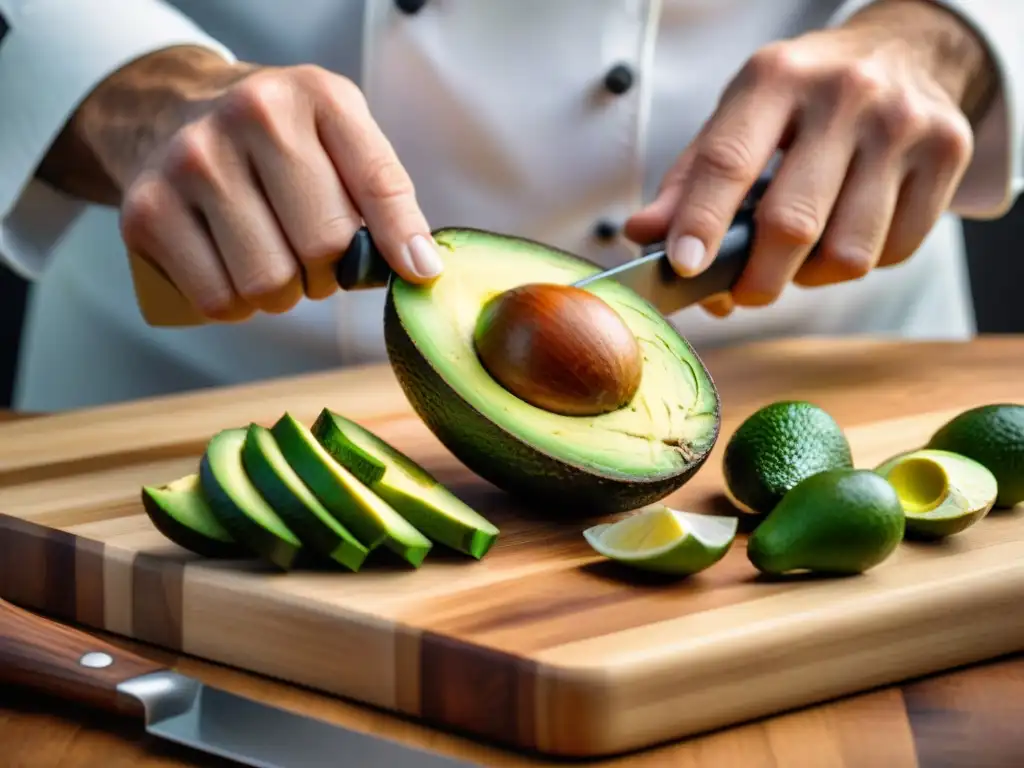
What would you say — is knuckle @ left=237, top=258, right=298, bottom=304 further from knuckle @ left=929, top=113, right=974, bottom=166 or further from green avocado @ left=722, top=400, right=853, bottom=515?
knuckle @ left=929, top=113, right=974, bottom=166

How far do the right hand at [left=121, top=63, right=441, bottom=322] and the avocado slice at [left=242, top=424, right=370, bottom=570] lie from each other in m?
0.31

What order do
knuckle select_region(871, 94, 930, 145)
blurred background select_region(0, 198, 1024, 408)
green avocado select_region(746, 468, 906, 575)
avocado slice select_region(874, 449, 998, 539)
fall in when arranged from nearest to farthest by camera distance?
green avocado select_region(746, 468, 906, 575), avocado slice select_region(874, 449, 998, 539), knuckle select_region(871, 94, 930, 145), blurred background select_region(0, 198, 1024, 408)

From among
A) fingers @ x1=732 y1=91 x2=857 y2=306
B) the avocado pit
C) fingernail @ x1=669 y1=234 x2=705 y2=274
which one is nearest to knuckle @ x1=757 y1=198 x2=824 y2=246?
fingers @ x1=732 y1=91 x2=857 y2=306

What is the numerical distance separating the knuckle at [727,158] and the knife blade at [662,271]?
0.07 metres

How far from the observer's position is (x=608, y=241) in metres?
1.90

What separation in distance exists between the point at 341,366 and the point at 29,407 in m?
0.61

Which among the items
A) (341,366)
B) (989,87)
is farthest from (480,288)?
(989,87)

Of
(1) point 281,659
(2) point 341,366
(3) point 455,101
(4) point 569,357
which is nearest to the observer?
(1) point 281,659

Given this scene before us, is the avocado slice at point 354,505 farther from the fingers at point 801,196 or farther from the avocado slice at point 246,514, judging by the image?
the fingers at point 801,196

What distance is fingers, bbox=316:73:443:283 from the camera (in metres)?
1.32

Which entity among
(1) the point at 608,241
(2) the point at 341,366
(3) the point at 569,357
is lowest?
(2) the point at 341,366

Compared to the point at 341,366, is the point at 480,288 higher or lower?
higher

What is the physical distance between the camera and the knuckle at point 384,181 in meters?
1.36

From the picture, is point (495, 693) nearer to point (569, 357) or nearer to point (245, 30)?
point (569, 357)
